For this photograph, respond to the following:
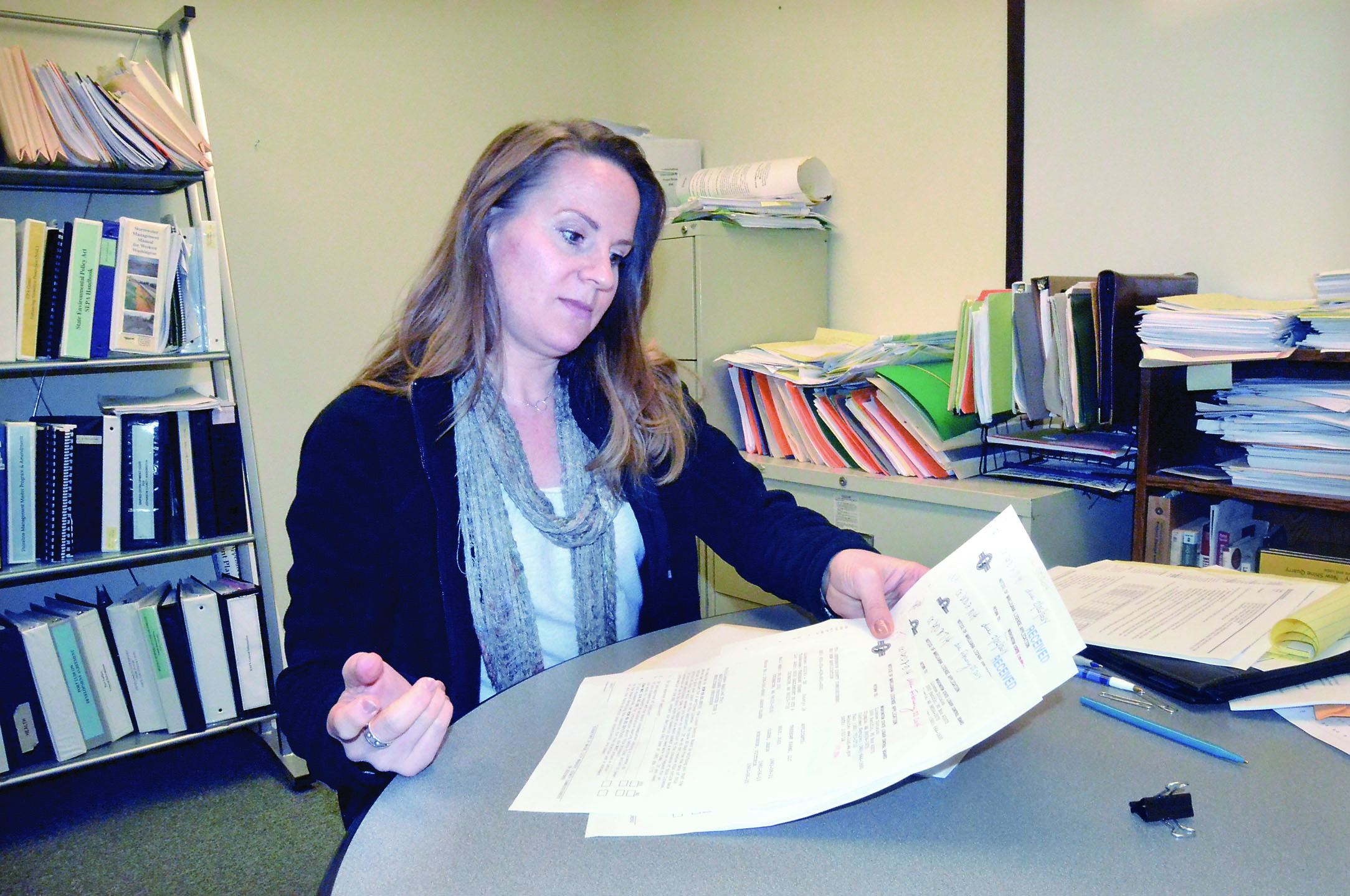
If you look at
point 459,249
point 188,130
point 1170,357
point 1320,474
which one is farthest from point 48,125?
point 1320,474

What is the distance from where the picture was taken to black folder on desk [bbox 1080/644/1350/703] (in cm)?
73

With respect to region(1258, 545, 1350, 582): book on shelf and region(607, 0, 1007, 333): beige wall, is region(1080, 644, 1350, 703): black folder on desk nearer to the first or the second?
region(1258, 545, 1350, 582): book on shelf

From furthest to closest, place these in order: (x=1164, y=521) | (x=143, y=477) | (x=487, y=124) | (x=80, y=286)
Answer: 1. (x=487, y=124)
2. (x=143, y=477)
3. (x=80, y=286)
4. (x=1164, y=521)

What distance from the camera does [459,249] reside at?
1177 millimetres

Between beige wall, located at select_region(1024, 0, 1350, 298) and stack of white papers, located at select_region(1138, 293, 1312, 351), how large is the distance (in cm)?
Result: 23

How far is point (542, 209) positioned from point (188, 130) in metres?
1.26

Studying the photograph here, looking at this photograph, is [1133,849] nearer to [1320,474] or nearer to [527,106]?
[1320,474]

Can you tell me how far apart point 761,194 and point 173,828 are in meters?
1.97

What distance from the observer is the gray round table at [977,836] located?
0.54 metres

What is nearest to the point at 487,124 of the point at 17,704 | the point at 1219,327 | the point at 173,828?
the point at 17,704

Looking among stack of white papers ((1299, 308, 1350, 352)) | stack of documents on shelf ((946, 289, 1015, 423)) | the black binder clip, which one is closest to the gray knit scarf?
the black binder clip

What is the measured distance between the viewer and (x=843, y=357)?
1.80 m

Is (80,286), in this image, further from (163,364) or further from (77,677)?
(77,677)

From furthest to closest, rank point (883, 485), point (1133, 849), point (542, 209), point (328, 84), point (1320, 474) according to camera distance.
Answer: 1. point (328, 84)
2. point (883, 485)
3. point (1320, 474)
4. point (542, 209)
5. point (1133, 849)
